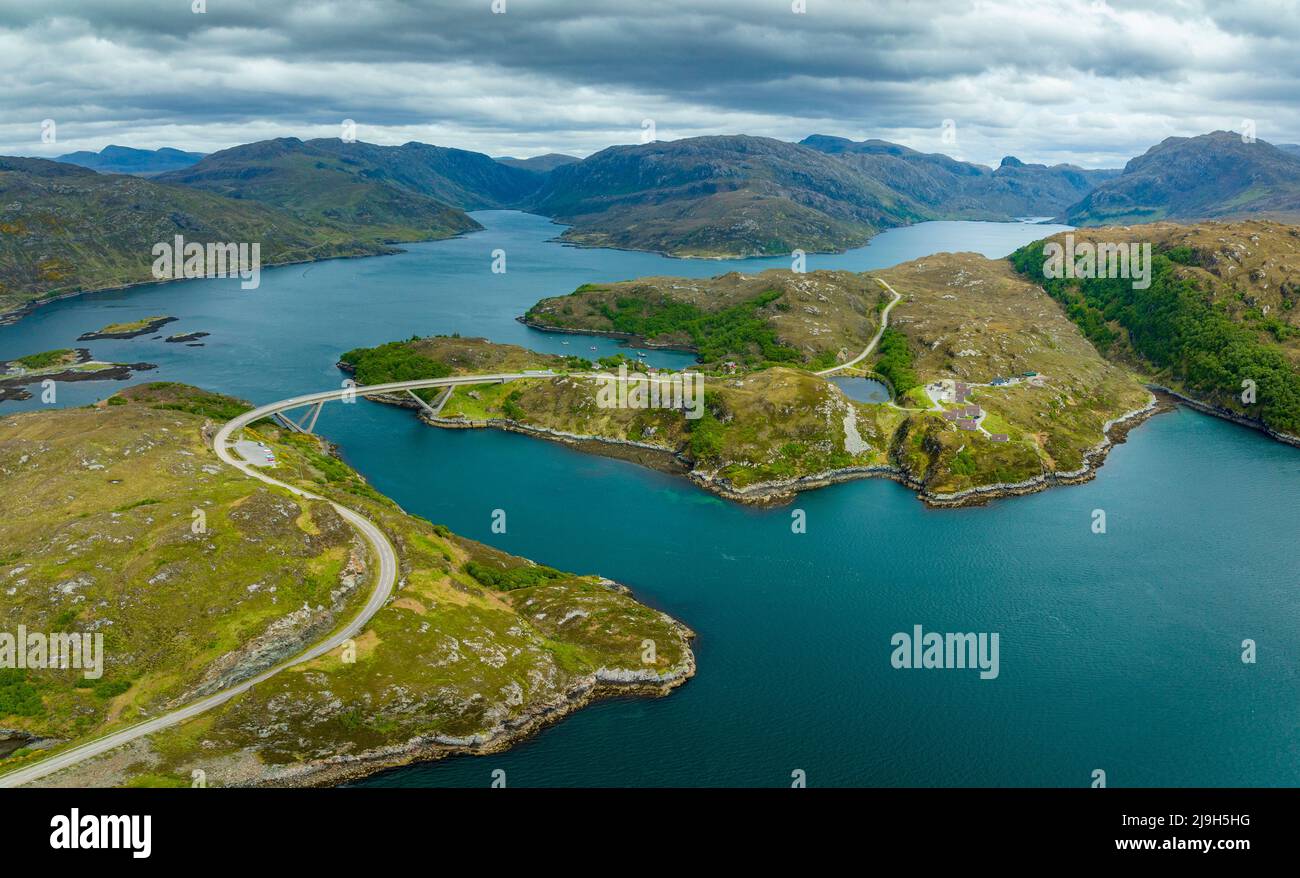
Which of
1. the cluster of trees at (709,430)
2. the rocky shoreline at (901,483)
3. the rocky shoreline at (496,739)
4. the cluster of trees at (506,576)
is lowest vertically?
the rocky shoreline at (496,739)

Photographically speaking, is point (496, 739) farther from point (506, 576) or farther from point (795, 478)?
point (795, 478)

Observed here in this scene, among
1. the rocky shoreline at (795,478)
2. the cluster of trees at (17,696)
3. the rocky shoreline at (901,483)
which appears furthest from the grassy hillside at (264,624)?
the rocky shoreline at (795,478)

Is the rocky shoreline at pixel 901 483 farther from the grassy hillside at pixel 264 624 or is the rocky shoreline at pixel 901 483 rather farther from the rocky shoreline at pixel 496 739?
the rocky shoreline at pixel 496 739

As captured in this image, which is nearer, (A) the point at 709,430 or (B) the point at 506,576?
(B) the point at 506,576

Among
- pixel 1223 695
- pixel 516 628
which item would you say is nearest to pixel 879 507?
pixel 1223 695

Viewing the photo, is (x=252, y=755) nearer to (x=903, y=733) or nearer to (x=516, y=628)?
(x=516, y=628)

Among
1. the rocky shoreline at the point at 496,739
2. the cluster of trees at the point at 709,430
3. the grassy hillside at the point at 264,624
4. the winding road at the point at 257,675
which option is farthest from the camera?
the cluster of trees at the point at 709,430

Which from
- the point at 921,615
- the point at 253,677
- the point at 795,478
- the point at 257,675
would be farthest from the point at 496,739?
the point at 795,478
